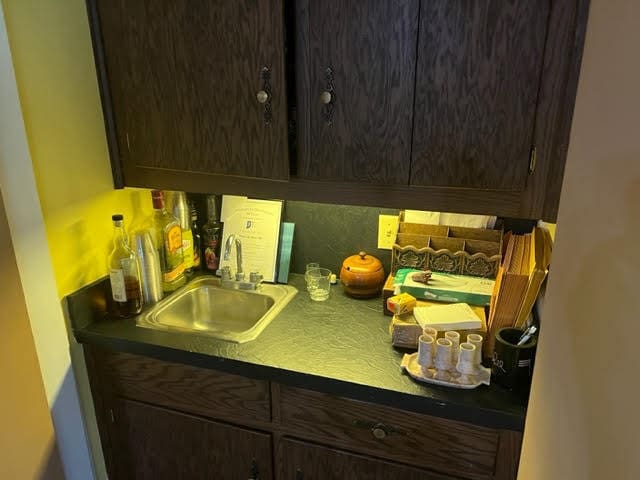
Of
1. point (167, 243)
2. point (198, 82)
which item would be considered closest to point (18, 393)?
point (167, 243)

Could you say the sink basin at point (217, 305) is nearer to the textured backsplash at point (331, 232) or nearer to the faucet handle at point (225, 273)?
the faucet handle at point (225, 273)

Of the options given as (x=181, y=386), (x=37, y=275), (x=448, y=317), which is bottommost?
(x=181, y=386)

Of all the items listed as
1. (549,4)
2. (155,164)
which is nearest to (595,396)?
(549,4)

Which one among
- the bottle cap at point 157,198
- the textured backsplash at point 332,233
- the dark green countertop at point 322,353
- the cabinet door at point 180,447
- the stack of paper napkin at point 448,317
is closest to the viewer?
the dark green countertop at point 322,353

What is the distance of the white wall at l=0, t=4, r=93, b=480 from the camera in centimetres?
115

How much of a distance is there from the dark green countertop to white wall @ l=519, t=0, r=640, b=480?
0.83 ft

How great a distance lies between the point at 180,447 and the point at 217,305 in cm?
47

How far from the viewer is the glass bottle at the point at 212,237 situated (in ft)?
5.66

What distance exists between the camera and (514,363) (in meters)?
1.11

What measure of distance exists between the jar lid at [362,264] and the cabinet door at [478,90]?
473mm

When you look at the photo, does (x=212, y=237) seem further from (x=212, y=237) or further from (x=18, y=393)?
(x=18, y=393)

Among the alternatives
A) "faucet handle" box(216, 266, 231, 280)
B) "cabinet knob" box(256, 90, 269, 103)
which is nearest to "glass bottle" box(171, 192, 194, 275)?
"faucet handle" box(216, 266, 231, 280)

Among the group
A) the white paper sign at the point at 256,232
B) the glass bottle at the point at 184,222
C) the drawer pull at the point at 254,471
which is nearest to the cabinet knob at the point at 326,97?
the white paper sign at the point at 256,232

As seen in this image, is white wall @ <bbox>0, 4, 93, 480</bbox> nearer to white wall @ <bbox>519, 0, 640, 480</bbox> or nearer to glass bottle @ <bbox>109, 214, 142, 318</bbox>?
glass bottle @ <bbox>109, 214, 142, 318</bbox>
